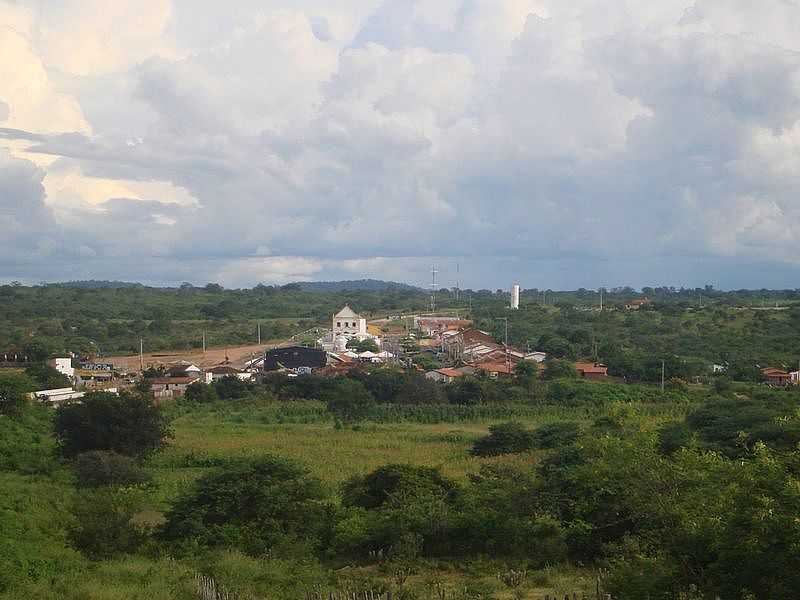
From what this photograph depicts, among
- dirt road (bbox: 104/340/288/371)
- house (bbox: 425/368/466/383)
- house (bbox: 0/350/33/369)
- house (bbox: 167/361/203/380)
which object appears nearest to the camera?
house (bbox: 425/368/466/383)

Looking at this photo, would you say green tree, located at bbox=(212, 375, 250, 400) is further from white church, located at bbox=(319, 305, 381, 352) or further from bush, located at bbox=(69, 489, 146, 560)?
bush, located at bbox=(69, 489, 146, 560)

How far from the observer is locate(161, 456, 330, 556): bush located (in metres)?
21.5

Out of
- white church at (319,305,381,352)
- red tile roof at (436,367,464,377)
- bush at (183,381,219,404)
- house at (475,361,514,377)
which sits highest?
white church at (319,305,381,352)

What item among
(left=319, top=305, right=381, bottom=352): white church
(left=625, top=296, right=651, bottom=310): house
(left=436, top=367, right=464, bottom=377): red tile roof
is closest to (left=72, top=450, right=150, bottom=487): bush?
(left=436, top=367, right=464, bottom=377): red tile roof

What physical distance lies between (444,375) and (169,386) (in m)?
16.8

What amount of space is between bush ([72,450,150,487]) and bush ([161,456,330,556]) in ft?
19.1

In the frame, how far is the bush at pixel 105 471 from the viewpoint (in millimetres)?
27828

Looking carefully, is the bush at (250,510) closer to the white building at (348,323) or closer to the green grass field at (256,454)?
the green grass field at (256,454)

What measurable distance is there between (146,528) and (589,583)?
1097cm

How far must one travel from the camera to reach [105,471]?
1096 inches

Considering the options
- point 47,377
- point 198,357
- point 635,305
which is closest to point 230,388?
point 47,377

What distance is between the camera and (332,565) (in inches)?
798

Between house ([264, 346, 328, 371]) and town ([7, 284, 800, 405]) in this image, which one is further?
house ([264, 346, 328, 371])

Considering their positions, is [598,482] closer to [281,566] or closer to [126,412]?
[281,566]
